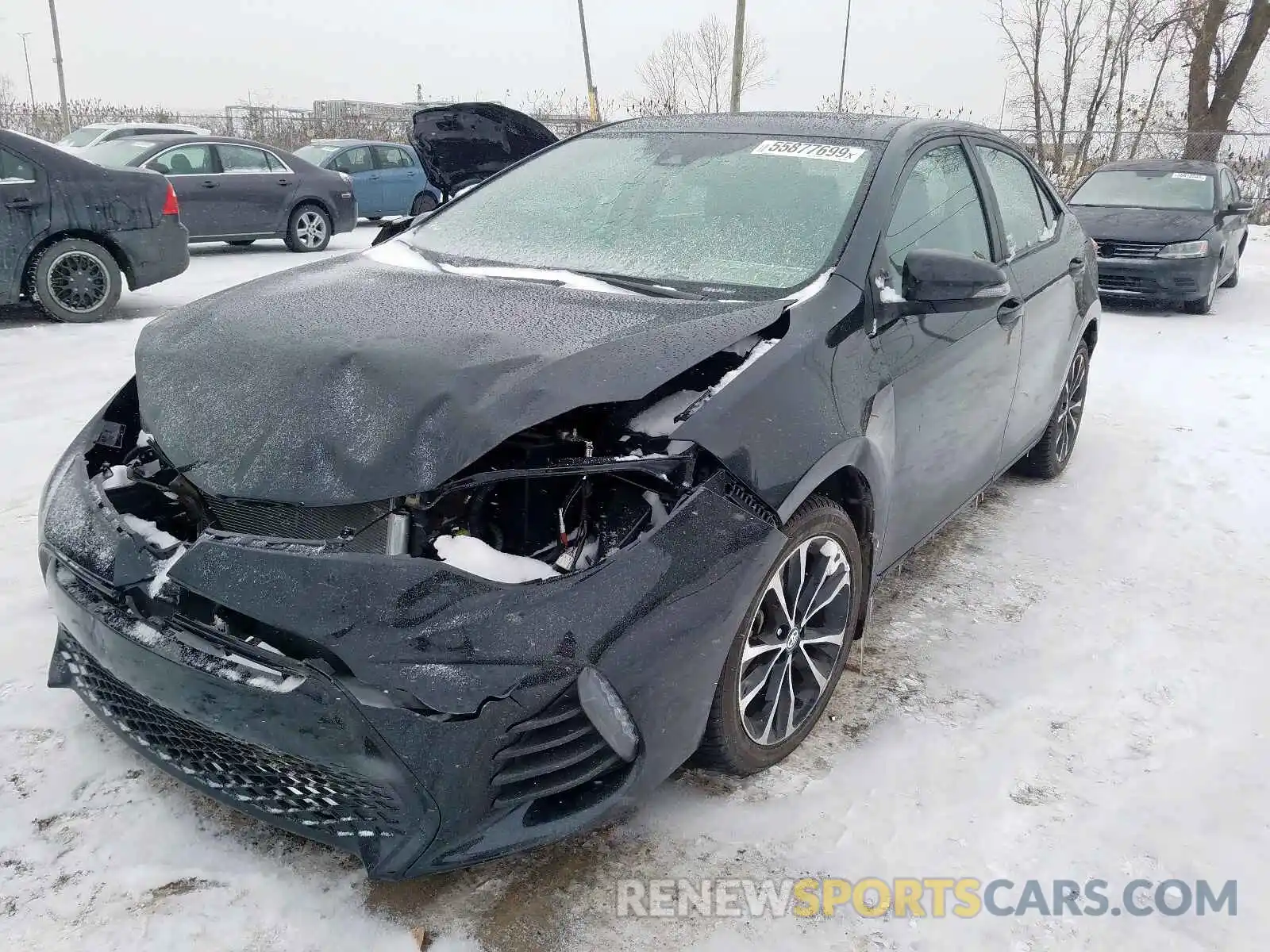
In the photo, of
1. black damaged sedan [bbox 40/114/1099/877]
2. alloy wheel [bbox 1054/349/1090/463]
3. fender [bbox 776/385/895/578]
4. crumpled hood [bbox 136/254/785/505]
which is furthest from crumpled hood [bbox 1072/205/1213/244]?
crumpled hood [bbox 136/254/785/505]

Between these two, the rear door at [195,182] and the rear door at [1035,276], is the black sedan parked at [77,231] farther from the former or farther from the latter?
the rear door at [1035,276]

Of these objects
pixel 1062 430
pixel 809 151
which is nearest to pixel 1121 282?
pixel 1062 430

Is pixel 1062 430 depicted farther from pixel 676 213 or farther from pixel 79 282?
pixel 79 282

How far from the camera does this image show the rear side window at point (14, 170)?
6.89 metres

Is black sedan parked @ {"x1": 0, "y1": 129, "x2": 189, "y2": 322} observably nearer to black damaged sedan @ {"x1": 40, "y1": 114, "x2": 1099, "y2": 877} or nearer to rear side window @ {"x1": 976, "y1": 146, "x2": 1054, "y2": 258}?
black damaged sedan @ {"x1": 40, "y1": 114, "x2": 1099, "y2": 877}

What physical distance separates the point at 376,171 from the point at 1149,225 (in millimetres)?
11115

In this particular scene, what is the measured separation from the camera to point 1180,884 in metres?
2.19

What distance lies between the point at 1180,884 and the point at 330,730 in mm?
1908

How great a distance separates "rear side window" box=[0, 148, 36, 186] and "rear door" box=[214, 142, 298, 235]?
13.8 ft

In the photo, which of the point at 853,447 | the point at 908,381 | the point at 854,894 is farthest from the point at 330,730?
the point at 908,381

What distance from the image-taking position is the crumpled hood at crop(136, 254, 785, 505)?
1.95m

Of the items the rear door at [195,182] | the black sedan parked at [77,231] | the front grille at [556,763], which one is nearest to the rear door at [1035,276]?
the front grille at [556,763]

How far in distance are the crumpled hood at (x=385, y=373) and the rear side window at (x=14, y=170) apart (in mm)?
5558

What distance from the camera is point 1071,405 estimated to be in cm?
485
